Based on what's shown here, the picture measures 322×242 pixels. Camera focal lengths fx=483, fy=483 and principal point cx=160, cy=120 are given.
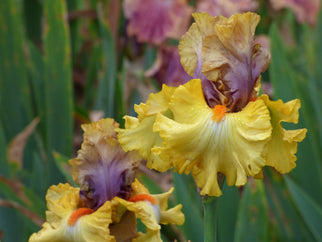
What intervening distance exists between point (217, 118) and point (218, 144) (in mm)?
33

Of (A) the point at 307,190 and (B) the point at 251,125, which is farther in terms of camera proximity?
(A) the point at 307,190

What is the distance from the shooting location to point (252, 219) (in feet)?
2.98

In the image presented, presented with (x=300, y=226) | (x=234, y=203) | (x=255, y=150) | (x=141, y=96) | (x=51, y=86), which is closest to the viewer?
(x=255, y=150)

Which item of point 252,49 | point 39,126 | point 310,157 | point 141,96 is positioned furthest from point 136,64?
point 252,49

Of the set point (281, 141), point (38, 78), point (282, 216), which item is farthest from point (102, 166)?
point (38, 78)

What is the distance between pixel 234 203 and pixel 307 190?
0.24m

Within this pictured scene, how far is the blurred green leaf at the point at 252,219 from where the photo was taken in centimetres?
91

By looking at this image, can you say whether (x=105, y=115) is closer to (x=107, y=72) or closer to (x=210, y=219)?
(x=107, y=72)

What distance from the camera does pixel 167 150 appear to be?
1.72 ft

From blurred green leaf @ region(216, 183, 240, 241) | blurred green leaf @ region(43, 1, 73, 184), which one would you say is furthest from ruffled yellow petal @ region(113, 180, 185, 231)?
blurred green leaf @ region(43, 1, 73, 184)

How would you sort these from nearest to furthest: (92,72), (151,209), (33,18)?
(151,209)
(92,72)
(33,18)

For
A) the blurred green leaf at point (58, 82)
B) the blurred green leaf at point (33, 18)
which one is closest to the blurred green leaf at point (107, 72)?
the blurred green leaf at point (58, 82)

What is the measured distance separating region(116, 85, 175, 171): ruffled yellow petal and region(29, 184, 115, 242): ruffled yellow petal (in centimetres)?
8

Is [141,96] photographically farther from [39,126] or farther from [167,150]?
[167,150]
